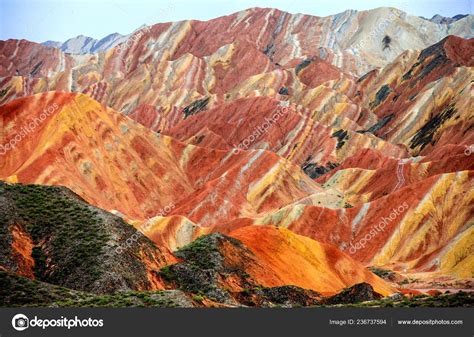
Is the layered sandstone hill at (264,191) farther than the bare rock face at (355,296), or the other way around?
the layered sandstone hill at (264,191)

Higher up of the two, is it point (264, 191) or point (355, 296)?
point (264, 191)

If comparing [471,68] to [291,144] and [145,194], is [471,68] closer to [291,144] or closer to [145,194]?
[291,144]

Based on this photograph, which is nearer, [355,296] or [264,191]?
[355,296]

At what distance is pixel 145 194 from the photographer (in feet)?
421

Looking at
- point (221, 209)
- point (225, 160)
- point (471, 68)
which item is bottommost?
point (221, 209)

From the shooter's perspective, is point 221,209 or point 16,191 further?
point 221,209

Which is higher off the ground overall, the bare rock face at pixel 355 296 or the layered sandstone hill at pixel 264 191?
the layered sandstone hill at pixel 264 191

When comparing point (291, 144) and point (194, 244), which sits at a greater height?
point (291, 144)

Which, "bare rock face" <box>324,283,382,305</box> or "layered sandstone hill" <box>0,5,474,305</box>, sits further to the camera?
"layered sandstone hill" <box>0,5,474,305</box>

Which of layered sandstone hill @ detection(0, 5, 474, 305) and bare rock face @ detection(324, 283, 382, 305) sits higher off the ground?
layered sandstone hill @ detection(0, 5, 474, 305)

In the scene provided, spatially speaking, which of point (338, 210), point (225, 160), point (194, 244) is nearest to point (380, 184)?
point (338, 210)

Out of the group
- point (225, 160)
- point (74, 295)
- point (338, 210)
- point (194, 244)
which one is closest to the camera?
point (74, 295)

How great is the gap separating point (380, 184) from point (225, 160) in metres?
33.1

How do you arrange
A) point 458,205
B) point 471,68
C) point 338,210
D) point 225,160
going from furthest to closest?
1. point 471,68
2. point 225,160
3. point 338,210
4. point 458,205
